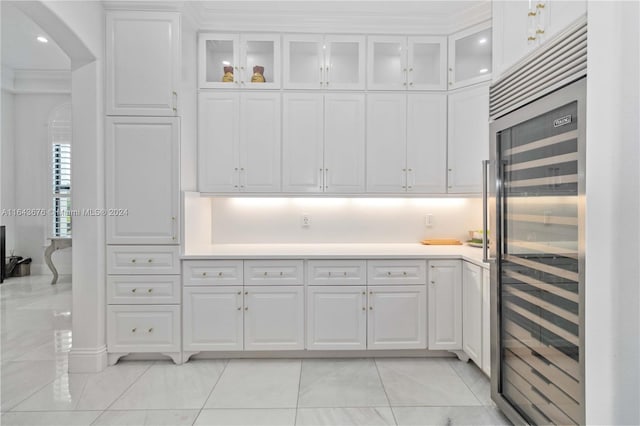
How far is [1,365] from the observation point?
2.80 m

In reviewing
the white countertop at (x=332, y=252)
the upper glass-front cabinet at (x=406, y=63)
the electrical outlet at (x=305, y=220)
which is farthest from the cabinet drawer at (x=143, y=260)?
the upper glass-front cabinet at (x=406, y=63)

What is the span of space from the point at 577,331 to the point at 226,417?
192cm

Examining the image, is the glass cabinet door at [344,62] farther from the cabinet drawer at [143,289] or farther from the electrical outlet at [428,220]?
the cabinet drawer at [143,289]

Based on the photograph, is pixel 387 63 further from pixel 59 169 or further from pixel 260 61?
pixel 59 169

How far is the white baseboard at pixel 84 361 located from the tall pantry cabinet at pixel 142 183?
0.11 meters

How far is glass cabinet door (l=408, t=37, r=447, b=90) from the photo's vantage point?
3.18m

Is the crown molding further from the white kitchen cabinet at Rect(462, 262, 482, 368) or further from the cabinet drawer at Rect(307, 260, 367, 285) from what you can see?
the white kitchen cabinet at Rect(462, 262, 482, 368)

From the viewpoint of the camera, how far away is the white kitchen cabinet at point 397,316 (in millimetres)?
2881

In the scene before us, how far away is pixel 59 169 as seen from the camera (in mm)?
5875

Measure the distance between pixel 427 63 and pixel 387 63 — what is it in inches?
14.8

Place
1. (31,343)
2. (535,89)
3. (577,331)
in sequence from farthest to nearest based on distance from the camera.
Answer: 1. (31,343)
2. (535,89)
3. (577,331)

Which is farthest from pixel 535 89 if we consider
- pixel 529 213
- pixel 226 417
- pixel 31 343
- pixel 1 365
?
pixel 31 343

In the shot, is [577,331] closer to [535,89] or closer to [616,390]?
[616,390]

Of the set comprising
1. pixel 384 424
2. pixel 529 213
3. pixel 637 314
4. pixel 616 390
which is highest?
pixel 529 213
